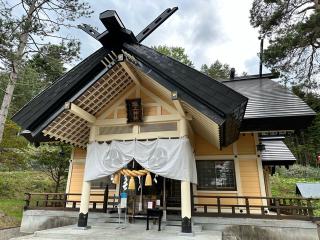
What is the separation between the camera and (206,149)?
29.6 ft

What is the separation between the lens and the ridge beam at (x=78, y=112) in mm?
Result: 5928

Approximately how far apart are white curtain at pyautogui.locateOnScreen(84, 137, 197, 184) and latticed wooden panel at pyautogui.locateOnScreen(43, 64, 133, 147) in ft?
3.55

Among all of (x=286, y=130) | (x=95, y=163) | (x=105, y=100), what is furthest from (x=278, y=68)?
(x=95, y=163)

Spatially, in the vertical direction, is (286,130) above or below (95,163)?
above

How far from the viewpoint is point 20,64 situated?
1105 centimetres

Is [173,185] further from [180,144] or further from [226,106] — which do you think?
[226,106]

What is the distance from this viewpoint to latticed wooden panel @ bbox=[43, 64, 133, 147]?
6525 millimetres

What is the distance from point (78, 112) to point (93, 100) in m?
0.66

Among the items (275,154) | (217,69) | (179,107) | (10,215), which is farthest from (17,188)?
(217,69)

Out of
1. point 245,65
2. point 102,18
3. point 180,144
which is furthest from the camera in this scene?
point 245,65

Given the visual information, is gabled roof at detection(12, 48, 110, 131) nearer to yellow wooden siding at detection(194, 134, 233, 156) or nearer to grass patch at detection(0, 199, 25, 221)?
yellow wooden siding at detection(194, 134, 233, 156)

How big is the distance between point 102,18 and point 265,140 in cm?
1053

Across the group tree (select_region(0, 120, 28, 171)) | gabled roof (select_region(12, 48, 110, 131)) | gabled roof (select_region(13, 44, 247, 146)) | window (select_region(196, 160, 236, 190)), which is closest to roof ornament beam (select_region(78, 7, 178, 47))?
gabled roof (select_region(13, 44, 247, 146))

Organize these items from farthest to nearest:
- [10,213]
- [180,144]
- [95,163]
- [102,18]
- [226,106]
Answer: [10,213]
[95,163]
[180,144]
[102,18]
[226,106]
